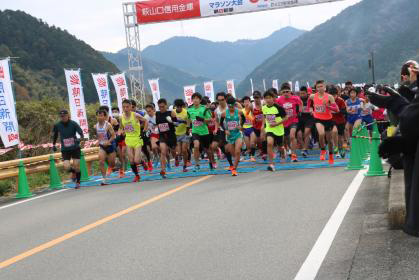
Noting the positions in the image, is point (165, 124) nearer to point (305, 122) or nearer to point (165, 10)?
point (305, 122)

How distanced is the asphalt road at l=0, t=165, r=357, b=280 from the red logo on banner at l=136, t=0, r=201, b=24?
1625cm

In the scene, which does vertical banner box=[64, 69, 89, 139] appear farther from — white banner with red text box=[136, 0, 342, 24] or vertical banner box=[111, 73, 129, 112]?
white banner with red text box=[136, 0, 342, 24]

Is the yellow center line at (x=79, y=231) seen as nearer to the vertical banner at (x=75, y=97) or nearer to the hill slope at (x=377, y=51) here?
the vertical banner at (x=75, y=97)

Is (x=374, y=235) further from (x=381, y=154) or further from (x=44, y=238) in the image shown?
(x=44, y=238)

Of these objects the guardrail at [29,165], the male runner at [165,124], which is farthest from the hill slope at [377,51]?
the guardrail at [29,165]

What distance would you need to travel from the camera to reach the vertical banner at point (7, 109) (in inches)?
568

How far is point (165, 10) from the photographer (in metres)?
26.3

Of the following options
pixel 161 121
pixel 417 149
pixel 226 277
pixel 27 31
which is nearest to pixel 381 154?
pixel 417 149

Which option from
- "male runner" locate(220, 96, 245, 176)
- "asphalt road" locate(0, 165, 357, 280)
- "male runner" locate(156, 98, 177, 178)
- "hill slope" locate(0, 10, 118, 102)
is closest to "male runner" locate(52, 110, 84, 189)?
"male runner" locate(156, 98, 177, 178)

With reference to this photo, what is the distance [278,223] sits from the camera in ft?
22.3

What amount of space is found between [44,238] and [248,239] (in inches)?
104

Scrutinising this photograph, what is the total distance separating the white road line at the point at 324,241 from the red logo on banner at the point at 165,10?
61.8 ft

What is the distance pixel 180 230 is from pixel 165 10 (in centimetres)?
2075

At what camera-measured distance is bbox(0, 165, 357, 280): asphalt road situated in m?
5.18
